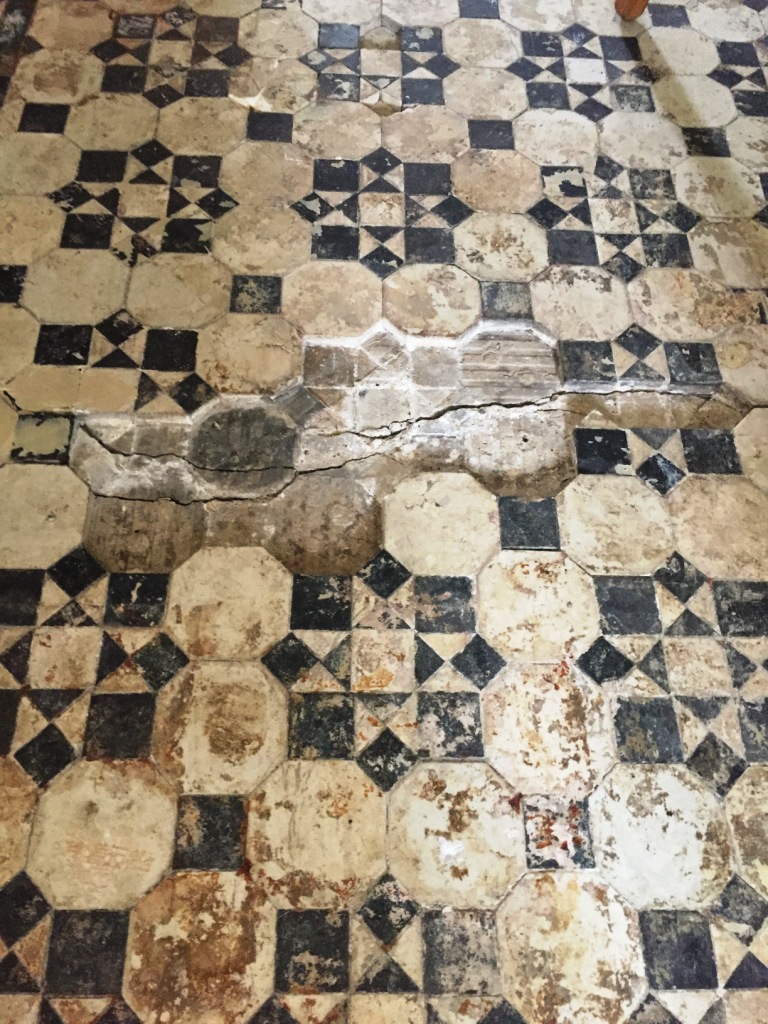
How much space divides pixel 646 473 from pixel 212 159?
1.13 meters

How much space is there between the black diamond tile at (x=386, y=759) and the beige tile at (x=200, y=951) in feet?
0.75

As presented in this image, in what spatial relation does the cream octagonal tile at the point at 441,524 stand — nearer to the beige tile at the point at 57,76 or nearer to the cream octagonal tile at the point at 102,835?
the cream octagonal tile at the point at 102,835

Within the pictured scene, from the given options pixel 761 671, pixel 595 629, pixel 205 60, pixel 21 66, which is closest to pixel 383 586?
pixel 595 629

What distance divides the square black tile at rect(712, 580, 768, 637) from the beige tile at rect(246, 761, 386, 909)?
642 millimetres

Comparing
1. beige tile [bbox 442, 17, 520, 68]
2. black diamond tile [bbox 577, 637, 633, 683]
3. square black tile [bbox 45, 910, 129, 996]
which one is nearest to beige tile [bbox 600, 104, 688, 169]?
beige tile [bbox 442, 17, 520, 68]

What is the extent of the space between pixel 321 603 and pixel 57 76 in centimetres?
143

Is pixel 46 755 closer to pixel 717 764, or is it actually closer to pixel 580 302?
pixel 717 764

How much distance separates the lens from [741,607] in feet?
4.76

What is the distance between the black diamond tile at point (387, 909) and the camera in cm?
121

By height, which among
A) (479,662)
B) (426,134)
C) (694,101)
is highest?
(694,101)

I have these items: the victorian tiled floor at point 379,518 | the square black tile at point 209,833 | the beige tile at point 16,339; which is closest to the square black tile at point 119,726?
the victorian tiled floor at point 379,518

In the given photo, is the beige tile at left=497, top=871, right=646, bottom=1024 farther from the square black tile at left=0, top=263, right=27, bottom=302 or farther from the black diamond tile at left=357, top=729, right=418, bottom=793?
the square black tile at left=0, top=263, right=27, bottom=302

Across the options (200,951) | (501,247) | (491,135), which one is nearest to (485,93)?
(491,135)

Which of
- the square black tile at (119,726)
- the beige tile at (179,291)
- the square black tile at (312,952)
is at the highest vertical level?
the beige tile at (179,291)
